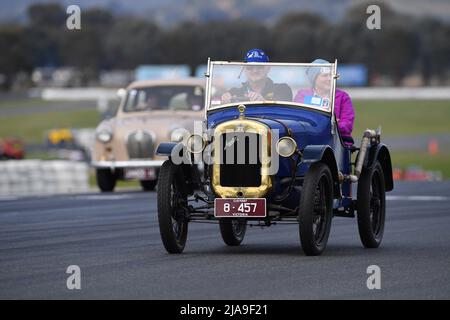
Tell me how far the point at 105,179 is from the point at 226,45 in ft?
412

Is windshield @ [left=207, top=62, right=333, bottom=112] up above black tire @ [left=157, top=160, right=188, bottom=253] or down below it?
above

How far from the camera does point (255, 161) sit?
11.2m

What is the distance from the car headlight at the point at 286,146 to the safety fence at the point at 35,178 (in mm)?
13422

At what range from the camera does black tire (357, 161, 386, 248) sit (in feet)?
39.5

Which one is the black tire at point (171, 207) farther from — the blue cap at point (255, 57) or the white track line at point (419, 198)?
the white track line at point (419, 198)

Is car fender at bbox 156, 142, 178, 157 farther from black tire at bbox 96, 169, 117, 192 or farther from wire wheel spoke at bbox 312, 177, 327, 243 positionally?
black tire at bbox 96, 169, 117, 192

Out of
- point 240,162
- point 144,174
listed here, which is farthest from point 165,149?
point 144,174

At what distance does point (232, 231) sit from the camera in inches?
487

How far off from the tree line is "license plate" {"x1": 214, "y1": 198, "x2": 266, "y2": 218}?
391 ft

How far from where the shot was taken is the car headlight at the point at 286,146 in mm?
11120

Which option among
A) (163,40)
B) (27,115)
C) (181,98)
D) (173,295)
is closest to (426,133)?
(27,115)

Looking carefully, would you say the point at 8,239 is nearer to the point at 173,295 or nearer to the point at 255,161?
the point at 255,161

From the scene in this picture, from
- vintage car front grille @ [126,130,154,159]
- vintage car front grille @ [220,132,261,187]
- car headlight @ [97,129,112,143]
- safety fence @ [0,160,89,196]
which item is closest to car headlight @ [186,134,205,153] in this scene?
vintage car front grille @ [220,132,261,187]
